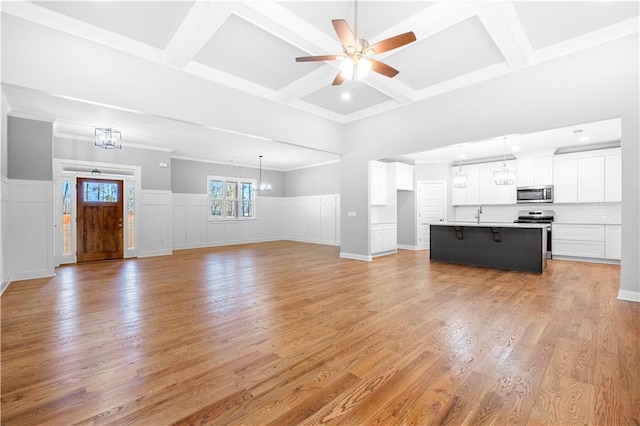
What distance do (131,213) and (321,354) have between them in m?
7.30

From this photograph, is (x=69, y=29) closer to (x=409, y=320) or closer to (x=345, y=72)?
(x=345, y=72)

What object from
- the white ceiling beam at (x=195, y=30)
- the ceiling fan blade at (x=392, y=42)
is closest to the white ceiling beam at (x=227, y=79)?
the white ceiling beam at (x=195, y=30)

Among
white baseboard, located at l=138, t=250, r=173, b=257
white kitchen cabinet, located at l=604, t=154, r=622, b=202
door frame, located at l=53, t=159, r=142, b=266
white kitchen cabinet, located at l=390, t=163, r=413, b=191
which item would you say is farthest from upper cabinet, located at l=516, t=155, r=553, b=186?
door frame, located at l=53, t=159, r=142, b=266

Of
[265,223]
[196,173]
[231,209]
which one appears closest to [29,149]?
[196,173]

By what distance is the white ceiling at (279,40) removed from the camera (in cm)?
304

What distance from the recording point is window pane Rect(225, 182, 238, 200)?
10234 mm

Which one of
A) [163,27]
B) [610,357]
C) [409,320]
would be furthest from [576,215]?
[163,27]

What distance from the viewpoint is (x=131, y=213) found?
7469mm

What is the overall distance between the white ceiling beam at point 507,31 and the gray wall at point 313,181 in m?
6.38

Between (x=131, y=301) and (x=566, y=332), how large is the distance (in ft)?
16.4

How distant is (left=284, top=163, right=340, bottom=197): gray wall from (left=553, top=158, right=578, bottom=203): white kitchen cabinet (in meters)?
6.00

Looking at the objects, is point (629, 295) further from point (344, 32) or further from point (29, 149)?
point (29, 149)

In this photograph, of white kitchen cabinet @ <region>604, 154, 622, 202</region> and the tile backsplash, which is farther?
the tile backsplash

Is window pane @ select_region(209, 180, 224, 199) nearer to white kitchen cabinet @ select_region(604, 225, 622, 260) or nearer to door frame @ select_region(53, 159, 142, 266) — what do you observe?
door frame @ select_region(53, 159, 142, 266)
